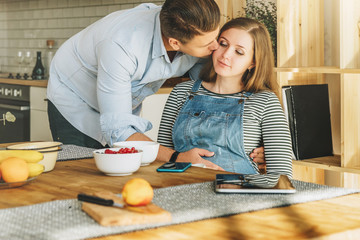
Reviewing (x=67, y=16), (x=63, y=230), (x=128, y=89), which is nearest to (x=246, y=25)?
(x=128, y=89)

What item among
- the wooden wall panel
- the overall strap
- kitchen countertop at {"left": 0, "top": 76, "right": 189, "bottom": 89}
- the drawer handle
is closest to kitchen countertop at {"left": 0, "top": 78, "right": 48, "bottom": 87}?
kitchen countertop at {"left": 0, "top": 76, "right": 189, "bottom": 89}

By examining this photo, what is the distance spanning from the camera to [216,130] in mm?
2400

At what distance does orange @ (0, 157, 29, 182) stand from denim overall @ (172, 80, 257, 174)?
985 millimetres

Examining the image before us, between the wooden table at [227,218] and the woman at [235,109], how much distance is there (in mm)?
674

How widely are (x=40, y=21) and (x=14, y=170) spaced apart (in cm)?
507

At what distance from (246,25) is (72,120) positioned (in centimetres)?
104

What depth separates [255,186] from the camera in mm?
1471

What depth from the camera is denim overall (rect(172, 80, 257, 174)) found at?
2.38m

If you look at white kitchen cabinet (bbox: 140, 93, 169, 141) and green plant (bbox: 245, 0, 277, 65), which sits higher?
green plant (bbox: 245, 0, 277, 65)

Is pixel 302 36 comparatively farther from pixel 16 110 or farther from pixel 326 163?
pixel 16 110

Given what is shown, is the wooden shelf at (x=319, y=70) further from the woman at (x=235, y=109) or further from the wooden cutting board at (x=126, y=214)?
the wooden cutting board at (x=126, y=214)

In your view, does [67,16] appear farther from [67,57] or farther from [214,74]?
[214,74]

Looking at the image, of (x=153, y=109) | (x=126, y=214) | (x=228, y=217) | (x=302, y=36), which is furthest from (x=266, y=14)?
(x=126, y=214)

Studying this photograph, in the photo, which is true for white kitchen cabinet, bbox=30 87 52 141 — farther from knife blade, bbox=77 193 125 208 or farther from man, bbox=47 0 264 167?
knife blade, bbox=77 193 125 208
